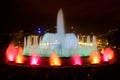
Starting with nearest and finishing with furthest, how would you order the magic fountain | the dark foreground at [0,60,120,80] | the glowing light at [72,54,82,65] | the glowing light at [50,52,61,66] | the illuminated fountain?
the dark foreground at [0,60,120,80] → the glowing light at [50,52,61,66] → the glowing light at [72,54,82,65] → the magic fountain → the illuminated fountain

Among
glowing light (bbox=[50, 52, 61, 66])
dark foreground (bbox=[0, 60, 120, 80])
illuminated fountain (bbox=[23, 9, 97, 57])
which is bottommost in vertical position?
dark foreground (bbox=[0, 60, 120, 80])

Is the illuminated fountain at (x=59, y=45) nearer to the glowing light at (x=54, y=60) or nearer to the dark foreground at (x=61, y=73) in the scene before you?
the glowing light at (x=54, y=60)

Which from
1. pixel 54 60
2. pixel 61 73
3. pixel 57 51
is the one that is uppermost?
pixel 57 51

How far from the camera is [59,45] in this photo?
69.7ft

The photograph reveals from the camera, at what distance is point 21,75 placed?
16203mm

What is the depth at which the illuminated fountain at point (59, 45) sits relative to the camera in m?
20.6

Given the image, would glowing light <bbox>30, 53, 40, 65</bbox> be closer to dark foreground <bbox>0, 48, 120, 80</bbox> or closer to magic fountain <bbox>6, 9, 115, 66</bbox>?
magic fountain <bbox>6, 9, 115, 66</bbox>

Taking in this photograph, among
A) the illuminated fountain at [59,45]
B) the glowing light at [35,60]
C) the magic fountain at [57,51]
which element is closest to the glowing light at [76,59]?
the magic fountain at [57,51]

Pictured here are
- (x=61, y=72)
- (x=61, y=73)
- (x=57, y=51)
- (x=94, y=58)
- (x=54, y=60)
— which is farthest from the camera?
(x=57, y=51)

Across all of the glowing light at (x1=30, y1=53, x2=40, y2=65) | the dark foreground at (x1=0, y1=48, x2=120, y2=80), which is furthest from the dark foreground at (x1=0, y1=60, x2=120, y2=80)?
the glowing light at (x1=30, y1=53, x2=40, y2=65)

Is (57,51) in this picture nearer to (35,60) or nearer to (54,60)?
(54,60)

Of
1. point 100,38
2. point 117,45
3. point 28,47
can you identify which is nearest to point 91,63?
point 28,47

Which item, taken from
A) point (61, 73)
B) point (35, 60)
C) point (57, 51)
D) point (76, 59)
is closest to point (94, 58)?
point (76, 59)

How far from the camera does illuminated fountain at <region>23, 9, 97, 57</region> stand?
20.6 meters
